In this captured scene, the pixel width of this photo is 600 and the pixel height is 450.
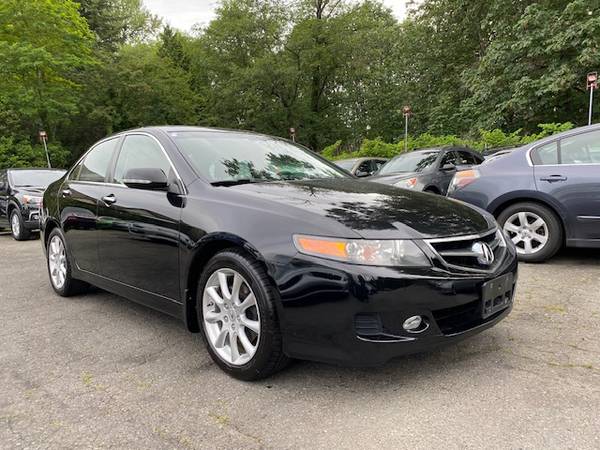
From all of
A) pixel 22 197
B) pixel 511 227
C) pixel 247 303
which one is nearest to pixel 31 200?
pixel 22 197

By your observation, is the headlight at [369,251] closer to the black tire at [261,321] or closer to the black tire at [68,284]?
the black tire at [261,321]

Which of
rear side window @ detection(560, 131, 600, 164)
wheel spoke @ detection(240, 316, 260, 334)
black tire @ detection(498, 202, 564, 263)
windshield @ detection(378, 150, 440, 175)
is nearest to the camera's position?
wheel spoke @ detection(240, 316, 260, 334)

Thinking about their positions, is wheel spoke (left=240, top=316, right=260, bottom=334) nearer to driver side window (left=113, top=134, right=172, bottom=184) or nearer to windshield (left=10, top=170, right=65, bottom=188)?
driver side window (left=113, top=134, right=172, bottom=184)

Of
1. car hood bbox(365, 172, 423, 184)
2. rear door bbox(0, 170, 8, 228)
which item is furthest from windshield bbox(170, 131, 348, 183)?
rear door bbox(0, 170, 8, 228)

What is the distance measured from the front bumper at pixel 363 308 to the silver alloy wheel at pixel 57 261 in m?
Result: 3.04

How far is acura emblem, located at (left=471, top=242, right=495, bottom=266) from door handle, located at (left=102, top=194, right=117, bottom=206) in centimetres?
262

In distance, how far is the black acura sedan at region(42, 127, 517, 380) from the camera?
2389 millimetres

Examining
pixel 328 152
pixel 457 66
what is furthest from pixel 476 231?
pixel 457 66

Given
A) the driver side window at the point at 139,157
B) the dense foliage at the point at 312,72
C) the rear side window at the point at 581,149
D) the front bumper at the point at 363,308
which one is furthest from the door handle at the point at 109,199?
the dense foliage at the point at 312,72

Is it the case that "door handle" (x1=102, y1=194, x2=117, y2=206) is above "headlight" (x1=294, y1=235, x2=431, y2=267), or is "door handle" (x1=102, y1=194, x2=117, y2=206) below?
above

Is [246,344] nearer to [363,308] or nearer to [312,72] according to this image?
[363,308]

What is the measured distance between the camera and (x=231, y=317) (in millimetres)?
2807

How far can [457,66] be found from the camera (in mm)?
24359

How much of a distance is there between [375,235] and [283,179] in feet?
3.82
